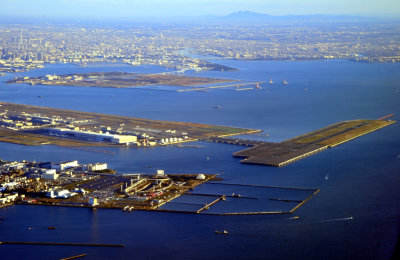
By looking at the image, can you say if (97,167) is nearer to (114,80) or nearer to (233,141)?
(233,141)

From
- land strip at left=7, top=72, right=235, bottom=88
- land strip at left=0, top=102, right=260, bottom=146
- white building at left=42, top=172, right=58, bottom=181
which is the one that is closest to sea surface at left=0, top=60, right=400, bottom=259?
land strip at left=0, top=102, right=260, bottom=146

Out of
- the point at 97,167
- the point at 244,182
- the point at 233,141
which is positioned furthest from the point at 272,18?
the point at 244,182

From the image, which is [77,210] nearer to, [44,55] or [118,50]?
[44,55]

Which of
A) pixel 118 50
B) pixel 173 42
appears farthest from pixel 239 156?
pixel 173 42

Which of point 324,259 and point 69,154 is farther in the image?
point 69,154

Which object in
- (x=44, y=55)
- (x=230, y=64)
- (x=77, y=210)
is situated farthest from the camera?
(x=44, y=55)

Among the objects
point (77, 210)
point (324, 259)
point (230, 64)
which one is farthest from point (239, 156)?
point (230, 64)

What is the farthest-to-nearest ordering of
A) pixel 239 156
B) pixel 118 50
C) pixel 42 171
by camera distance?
pixel 118 50
pixel 239 156
pixel 42 171
